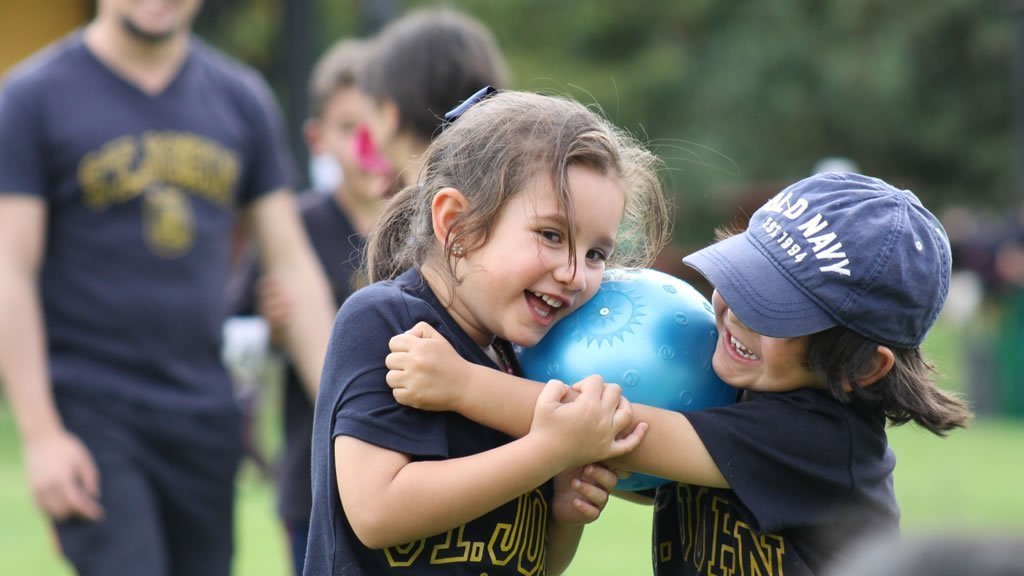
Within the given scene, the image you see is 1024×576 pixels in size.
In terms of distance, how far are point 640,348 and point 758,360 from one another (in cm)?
25

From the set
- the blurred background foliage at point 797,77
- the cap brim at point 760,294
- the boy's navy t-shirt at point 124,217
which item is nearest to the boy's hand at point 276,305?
the boy's navy t-shirt at point 124,217

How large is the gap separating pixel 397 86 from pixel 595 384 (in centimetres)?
207

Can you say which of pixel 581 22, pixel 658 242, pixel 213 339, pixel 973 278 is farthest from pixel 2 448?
pixel 581 22

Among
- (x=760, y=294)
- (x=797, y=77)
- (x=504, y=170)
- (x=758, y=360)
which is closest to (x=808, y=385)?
(x=758, y=360)

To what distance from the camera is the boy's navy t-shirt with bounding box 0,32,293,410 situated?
483 centimetres

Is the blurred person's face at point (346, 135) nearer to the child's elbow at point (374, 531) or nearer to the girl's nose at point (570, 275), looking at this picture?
the girl's nose at point (570, 275)

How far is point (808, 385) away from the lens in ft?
9.56

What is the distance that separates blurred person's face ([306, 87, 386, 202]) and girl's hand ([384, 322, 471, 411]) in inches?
112

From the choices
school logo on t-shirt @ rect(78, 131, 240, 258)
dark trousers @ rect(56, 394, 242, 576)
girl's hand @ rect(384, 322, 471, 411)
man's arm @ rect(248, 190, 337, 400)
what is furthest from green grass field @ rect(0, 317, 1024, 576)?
girl's hand @ rect(384, 322, 471, 411)

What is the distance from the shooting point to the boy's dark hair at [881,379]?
282 cm

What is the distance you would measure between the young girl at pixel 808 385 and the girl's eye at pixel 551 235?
283mm

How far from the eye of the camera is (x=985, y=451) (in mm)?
13555

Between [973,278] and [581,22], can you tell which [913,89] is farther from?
[973,278]

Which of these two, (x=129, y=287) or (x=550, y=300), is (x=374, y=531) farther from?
(x=129, y=287)
